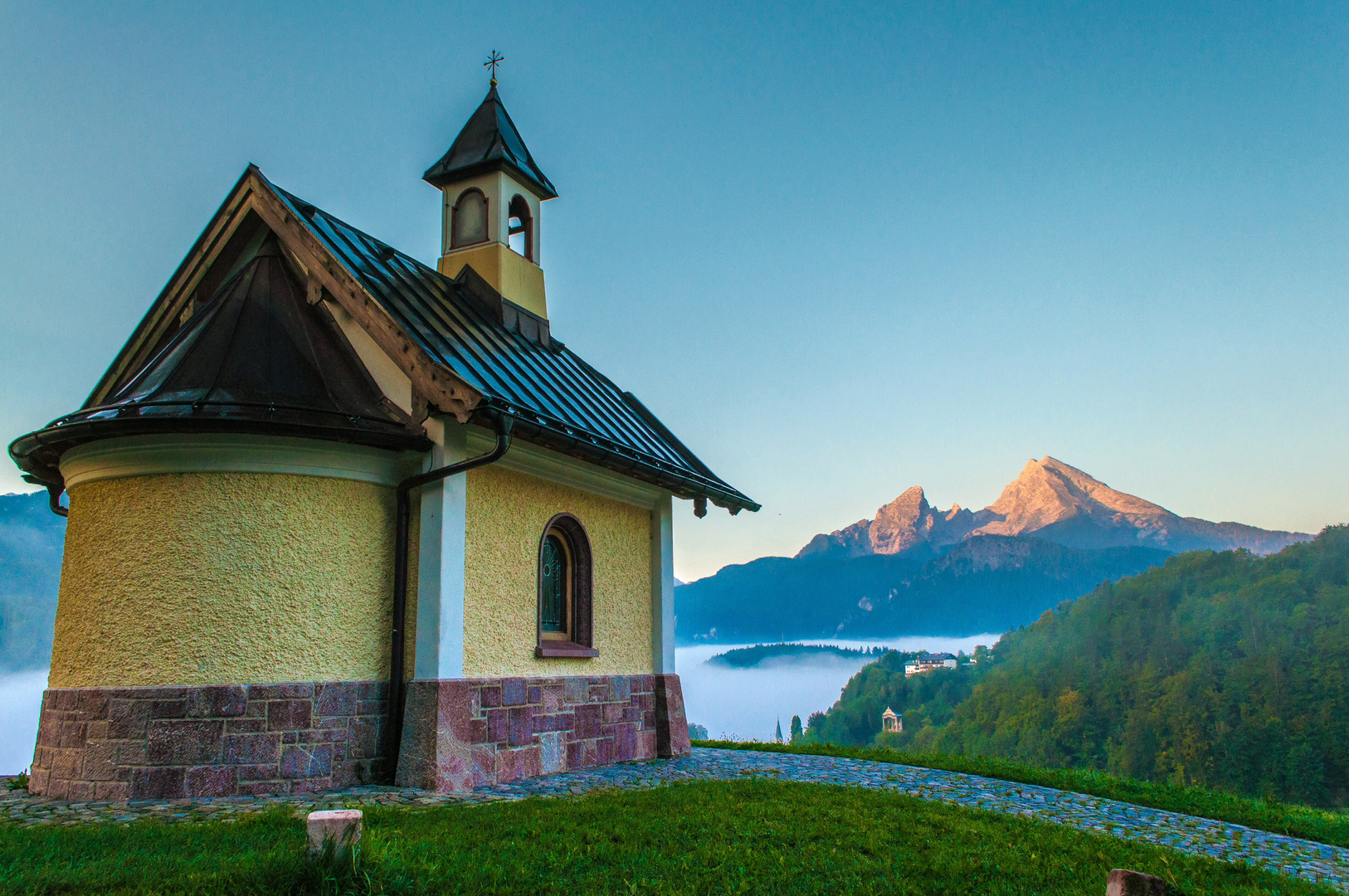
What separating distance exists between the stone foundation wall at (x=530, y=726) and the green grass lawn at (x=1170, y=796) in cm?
272

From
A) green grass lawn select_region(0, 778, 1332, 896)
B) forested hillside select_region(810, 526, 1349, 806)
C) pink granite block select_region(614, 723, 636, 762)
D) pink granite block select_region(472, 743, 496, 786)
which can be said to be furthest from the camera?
forested hillside select_region(810, 526, 1349, 806)

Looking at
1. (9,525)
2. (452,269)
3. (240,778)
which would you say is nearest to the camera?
(240,778)

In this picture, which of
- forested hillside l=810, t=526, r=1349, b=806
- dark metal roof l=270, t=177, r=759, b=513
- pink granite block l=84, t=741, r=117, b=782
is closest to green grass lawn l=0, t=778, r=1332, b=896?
pink granite block l=84, t=741, r=117, b=782

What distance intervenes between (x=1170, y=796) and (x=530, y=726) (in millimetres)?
6278

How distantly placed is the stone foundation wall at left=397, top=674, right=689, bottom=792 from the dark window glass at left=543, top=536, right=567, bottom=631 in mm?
690

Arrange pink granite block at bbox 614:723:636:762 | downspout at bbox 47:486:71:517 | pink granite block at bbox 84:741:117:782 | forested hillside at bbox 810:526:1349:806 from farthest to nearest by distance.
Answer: forested hillside at bbox 810:526:1349:806 < pink granite block at bbox 614:723:636:762 < downspout at bbox 47:486:71:517 < pink granite block at bbox 84:741:117:782

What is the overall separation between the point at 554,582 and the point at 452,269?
16.7 ft

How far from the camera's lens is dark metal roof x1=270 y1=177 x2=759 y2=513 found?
27.5ft

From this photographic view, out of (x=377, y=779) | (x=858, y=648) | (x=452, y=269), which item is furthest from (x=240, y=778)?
(x=858, y=648)

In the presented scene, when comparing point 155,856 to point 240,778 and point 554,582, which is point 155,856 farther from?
point 554,582

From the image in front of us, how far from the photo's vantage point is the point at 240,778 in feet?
22.5

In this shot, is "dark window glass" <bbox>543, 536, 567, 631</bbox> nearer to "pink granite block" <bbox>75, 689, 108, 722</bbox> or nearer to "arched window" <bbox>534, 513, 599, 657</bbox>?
"arched window" <bbox>534, 513, 599, 657</bbox>

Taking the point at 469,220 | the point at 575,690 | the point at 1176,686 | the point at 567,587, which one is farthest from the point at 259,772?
the point at 1176,686

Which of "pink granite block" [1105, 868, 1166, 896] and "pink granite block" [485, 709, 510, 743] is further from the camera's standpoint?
"pink granite block" [485, 709, 510, 743]
